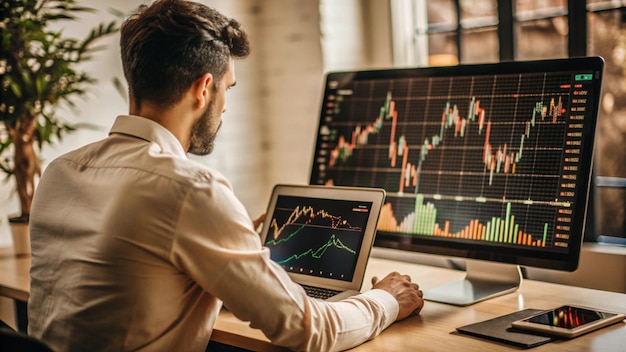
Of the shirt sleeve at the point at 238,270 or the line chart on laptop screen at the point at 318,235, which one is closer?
the shirt sleeve at the point at 238,270

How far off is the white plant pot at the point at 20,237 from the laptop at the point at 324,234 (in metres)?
0.91

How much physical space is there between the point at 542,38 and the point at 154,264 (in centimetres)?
179

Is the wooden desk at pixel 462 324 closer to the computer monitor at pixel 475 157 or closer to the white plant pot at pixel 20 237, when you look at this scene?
the computer monitor at pixel 475 157

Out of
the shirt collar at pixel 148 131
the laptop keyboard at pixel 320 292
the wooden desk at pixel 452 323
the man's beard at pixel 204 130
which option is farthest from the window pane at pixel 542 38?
the shirt collar at pixel 148 131

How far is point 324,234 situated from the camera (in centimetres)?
174

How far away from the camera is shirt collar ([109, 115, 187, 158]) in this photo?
1.43m

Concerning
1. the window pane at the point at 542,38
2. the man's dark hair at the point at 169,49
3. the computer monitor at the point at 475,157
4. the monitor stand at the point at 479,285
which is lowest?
the monitor stand at the point at 479,285

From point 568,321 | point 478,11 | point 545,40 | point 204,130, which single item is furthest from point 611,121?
point 204,130

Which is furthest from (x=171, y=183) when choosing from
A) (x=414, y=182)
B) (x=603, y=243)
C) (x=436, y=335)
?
(x=603, y=243)

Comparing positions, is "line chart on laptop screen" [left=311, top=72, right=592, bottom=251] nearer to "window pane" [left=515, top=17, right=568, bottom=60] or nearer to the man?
the man

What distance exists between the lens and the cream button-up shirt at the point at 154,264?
1.28 meters

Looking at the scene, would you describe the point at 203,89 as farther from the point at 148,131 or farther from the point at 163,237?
the point at 163,237

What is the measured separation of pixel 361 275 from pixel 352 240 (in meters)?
0.09

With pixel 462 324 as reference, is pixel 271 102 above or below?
above
